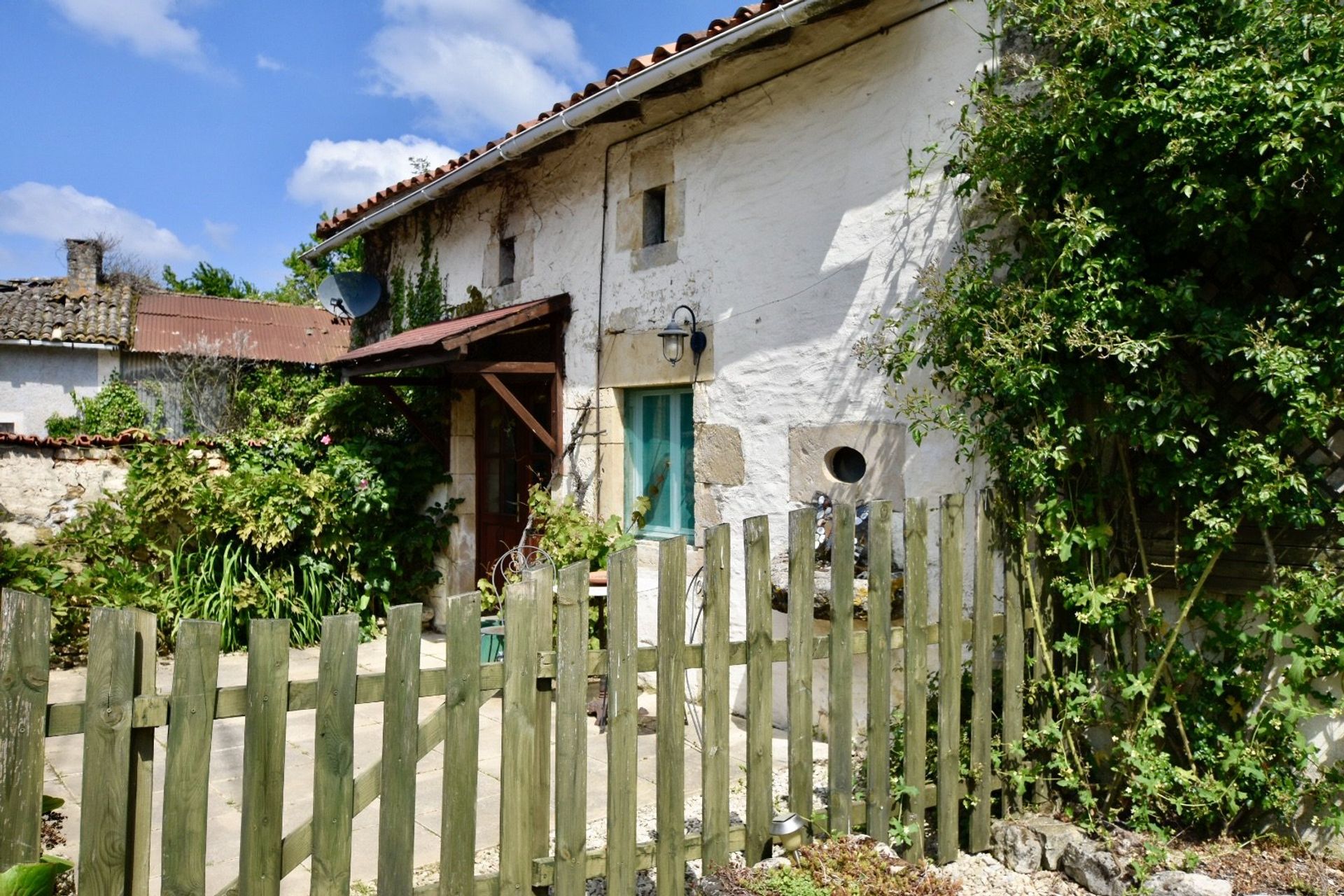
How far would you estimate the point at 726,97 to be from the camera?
541 cm

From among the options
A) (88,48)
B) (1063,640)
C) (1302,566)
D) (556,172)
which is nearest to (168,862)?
(1063,640)

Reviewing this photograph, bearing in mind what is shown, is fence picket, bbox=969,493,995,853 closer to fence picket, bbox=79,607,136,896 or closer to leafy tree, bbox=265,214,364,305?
fence picket, bbox=79,607,136,896

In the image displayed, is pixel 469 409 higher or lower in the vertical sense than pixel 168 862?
higher

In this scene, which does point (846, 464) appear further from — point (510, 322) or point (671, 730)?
point (510, 322)

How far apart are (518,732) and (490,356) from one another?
4.88 meters

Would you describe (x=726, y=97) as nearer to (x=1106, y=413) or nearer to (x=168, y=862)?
(x=1106, y=413)

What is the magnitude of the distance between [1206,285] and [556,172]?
4.70m

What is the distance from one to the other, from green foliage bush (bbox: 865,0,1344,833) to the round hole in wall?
0.95m

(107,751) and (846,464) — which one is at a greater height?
(846,464)

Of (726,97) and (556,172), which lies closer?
(726,97)

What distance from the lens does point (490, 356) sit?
6984mm

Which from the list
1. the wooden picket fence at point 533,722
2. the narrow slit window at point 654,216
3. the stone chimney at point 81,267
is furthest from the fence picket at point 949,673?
the stone chimney at point 81,267

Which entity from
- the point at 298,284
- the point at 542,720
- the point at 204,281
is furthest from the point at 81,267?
the point at 542,720

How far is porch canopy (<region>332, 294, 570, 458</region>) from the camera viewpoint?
611 cm
